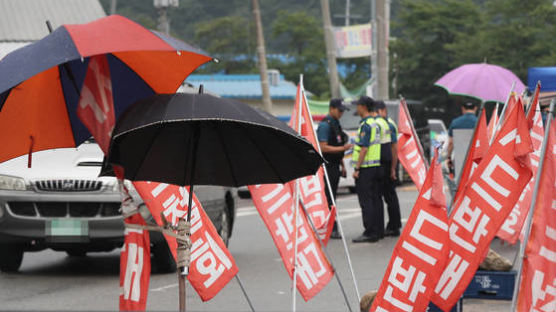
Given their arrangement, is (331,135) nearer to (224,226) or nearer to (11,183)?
(224,226)

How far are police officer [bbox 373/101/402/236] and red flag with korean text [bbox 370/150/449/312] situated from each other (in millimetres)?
6694

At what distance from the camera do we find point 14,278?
392 inches

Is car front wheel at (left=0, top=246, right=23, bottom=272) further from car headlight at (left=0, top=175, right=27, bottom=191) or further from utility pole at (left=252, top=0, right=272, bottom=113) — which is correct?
utility pole at (left=252, top=0, right=272, bottom=113)

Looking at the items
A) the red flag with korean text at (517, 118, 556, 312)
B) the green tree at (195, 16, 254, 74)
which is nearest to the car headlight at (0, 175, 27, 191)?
the red flag with korean text at (517, 118, 556, 312)

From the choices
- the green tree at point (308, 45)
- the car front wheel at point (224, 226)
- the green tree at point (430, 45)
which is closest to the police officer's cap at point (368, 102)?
the car front wheel at point (224, 226)

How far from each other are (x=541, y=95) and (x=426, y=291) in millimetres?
1980

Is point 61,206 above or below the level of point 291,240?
below

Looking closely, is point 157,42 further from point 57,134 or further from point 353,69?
point 353,69

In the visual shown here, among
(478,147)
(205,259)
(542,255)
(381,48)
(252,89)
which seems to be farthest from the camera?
(252,89)

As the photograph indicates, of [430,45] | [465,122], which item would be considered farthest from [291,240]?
[430,45]

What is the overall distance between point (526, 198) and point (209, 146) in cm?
376

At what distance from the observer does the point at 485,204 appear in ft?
20.3

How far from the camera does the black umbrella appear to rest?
16.3ft

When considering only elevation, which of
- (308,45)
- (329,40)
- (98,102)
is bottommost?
(308,45)
